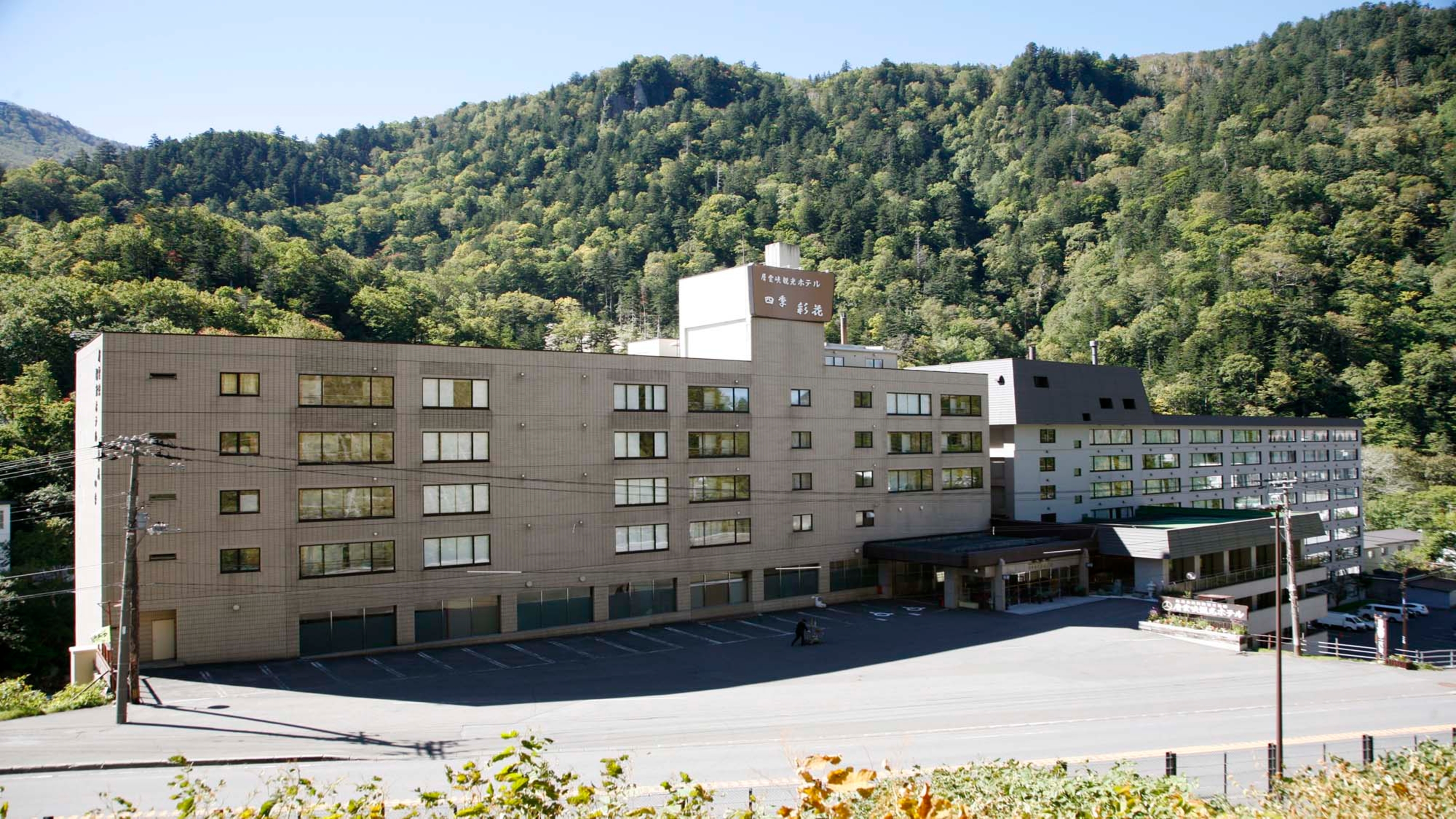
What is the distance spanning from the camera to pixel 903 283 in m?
153

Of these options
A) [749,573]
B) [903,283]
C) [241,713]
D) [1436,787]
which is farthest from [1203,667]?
[903,283]

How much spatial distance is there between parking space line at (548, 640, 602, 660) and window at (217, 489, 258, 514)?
12440 mm

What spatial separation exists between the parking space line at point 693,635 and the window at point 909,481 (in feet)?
51.1

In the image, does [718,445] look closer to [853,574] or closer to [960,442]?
[853,574]

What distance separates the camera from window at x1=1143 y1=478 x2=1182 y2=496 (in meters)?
67.5

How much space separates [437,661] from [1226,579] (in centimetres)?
4425

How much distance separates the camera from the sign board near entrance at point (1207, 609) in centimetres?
3909

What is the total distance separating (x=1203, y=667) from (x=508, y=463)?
2827 cm

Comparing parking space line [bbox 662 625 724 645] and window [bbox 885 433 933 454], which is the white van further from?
parking space line [bbox 662 625 724 645]

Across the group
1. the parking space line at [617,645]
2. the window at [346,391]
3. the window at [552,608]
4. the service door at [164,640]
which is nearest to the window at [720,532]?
the window at [552,608]

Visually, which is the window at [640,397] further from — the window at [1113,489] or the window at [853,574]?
the window at [1113,489]

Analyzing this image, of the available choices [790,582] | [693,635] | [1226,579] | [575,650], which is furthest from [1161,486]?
[575,650]

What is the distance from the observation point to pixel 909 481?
167 feet

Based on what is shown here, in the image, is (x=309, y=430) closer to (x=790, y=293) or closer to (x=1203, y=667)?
(x=790, y=293)
